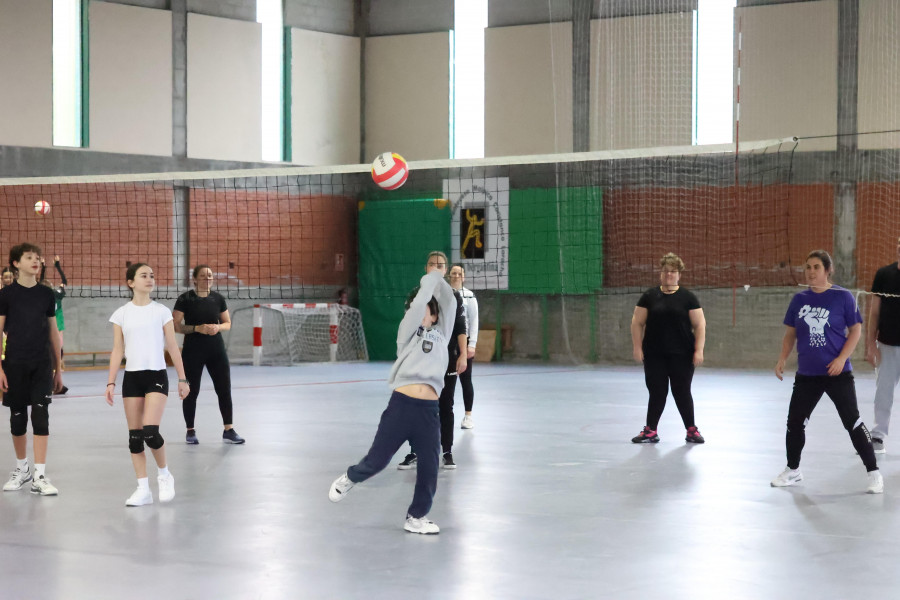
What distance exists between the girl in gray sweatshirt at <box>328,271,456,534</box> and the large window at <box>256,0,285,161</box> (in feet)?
53.7

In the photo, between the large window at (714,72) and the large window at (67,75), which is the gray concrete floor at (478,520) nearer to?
the large window at (714,72)

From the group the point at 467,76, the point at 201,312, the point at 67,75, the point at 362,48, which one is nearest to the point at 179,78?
the point at 67,75

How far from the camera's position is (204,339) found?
926 cm

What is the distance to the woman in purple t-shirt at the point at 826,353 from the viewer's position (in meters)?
6.76

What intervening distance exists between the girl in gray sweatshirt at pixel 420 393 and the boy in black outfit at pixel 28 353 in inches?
96.0

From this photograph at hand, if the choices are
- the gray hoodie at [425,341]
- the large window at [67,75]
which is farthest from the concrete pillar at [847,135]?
the gray hoodie at [425,341]

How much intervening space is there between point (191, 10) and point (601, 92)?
26.3 ft

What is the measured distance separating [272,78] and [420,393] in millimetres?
17075

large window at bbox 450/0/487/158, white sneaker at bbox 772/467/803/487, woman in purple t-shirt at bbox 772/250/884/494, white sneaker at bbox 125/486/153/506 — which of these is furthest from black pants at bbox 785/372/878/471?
large window at bbox 450/0/487/158

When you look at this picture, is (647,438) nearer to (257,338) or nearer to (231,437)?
(231,437)

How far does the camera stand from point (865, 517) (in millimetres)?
6125

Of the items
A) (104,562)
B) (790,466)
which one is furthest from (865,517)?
(104,562)

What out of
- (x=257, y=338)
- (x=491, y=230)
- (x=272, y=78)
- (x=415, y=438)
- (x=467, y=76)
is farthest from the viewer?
Answer: (x=467, y=76)

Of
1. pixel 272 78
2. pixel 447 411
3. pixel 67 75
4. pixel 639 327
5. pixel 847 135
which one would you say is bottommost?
pixel 447 411
